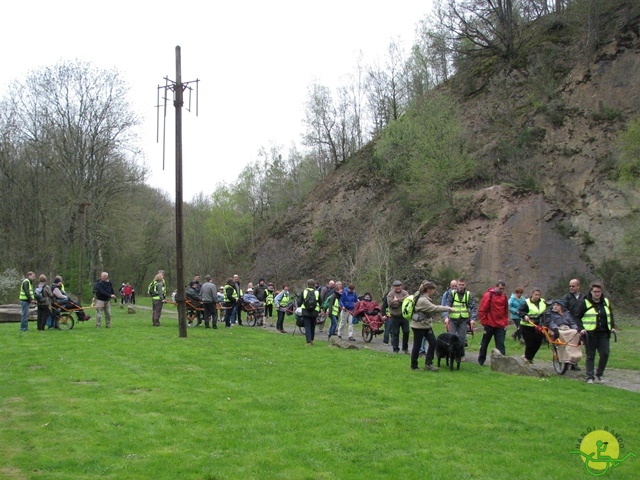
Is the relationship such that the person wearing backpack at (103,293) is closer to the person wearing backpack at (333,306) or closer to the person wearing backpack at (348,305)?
the person wearing backpack at (333,306)

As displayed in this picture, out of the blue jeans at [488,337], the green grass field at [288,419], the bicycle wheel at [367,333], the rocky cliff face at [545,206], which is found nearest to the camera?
the green grass field at [288,419]

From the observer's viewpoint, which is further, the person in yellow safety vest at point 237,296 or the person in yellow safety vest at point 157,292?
the person in yellow safety vest at point 237,296

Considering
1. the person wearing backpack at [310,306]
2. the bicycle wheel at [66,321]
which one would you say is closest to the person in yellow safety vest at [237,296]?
the bicycle wheel at [66,321]

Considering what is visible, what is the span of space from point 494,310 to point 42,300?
1513cm

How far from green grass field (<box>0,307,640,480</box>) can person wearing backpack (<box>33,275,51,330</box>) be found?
7.15m

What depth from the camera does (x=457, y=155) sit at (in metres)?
34.9

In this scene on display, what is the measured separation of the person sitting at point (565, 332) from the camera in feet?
43.8

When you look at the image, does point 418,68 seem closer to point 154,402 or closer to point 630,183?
point 630,183

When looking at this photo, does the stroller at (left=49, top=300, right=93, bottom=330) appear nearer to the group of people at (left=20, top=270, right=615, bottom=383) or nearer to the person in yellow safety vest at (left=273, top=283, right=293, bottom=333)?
the group of people at (left=20, top=270, right=615, bottom=383)

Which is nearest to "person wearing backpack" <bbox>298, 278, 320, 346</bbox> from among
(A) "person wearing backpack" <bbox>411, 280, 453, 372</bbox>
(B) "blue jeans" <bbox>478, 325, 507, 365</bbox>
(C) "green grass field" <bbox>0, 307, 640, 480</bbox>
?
(C) "green grass field" <bbox>0, 307, 640, 480</bbox>

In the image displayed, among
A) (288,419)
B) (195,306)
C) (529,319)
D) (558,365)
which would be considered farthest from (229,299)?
(288,419)

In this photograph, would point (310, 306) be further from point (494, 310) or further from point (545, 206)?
point (545, 206)

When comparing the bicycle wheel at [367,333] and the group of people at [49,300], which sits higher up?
the group of people at [49,300]

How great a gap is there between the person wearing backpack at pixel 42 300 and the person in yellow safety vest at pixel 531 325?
1538cm
